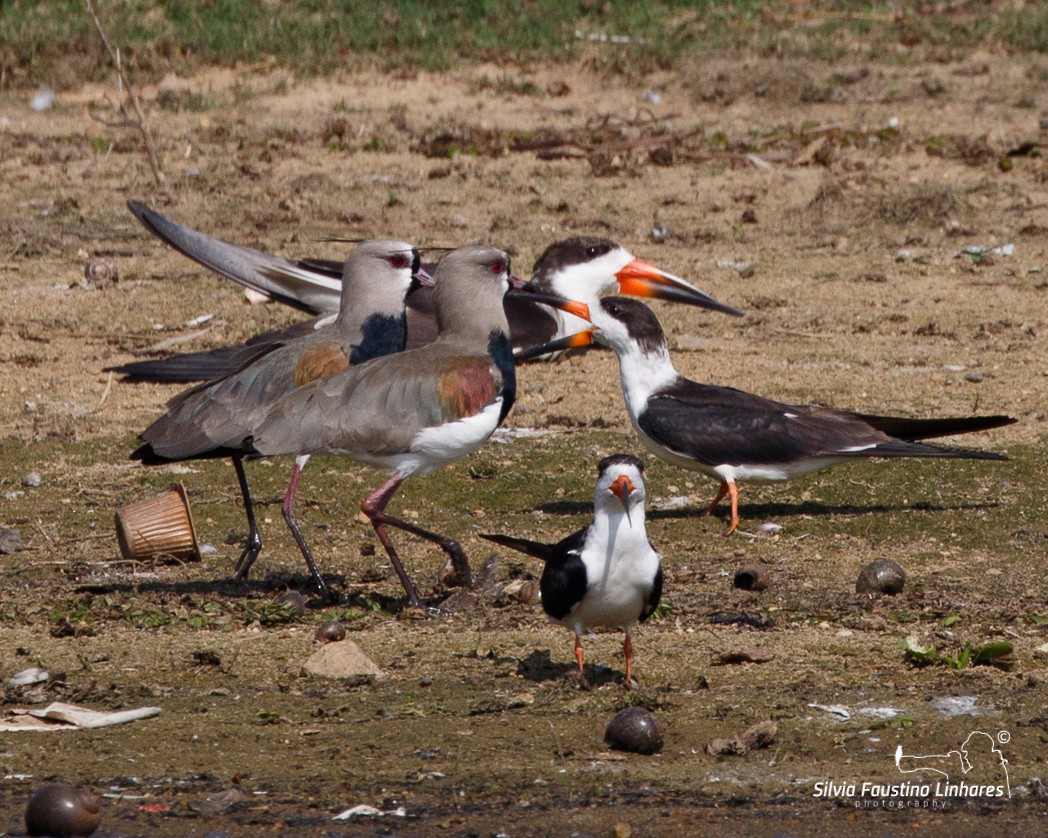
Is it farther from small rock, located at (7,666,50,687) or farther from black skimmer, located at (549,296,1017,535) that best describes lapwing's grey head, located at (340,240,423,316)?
small rock, located at (7,666,50,687)

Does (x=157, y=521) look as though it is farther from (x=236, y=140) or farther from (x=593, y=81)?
(x=593, y=81)

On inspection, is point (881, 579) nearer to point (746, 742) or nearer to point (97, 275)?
point (746, 742)

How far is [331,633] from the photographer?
5.64 m

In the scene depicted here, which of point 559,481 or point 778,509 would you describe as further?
point 559,481

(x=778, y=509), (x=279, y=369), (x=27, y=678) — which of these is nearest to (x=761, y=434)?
(x=778, y=509)

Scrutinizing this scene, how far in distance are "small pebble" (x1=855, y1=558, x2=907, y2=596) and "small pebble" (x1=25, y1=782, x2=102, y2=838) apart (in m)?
2.80

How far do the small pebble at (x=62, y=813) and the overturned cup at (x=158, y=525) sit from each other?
2134 millimetres

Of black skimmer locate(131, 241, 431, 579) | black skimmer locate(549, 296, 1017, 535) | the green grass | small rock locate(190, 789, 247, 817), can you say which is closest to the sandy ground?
small rock locate(190, 789, 247, 817)

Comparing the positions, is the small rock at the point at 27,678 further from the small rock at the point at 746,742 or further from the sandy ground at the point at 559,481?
the small rock at the point at 746,742

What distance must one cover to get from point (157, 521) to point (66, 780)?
1887 millimetres

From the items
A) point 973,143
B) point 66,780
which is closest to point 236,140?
point 973,143

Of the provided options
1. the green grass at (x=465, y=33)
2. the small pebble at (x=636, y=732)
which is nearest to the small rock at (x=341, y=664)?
the small pebble at (x=636, y=732)

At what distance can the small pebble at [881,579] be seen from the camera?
605cm

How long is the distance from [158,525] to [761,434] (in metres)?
2.47
